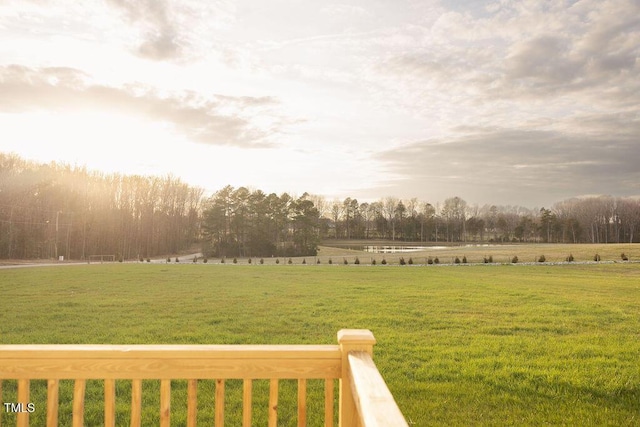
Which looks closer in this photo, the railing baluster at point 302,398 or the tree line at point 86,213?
the railing baluster at point 302,398

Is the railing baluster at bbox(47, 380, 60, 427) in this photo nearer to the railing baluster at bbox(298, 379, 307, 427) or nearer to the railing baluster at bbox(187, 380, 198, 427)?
the railing baluster at bbox(187, 380, 198, 427)

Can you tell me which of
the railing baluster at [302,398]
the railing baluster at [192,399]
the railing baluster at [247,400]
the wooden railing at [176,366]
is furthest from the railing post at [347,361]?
the railing baluster at [192,399]

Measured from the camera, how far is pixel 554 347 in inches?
309

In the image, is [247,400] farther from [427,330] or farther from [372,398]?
[427,330]

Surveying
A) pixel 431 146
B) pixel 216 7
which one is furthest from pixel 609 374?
pixel 431 146

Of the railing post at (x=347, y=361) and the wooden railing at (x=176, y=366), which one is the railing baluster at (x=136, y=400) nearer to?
the wooden railing at (x=176, y=366)

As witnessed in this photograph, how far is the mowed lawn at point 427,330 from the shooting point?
212 inches

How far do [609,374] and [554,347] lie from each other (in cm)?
151

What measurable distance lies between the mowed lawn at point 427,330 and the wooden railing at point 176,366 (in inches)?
113

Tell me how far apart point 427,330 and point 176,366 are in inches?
299

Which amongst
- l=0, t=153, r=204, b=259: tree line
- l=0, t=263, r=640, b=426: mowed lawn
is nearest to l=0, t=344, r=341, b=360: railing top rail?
l=0, t=263, r=640, b=426: mowed lawn

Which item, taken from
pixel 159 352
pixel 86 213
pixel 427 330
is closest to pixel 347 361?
pixel 159 352

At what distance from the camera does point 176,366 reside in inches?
88.7

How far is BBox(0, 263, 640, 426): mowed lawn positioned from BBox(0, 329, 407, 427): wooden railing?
2876mm
